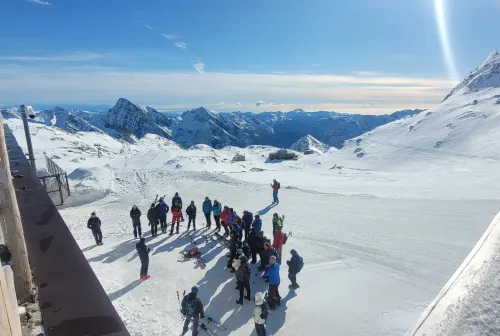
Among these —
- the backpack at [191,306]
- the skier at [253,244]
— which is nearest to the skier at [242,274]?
the backpack at [191,306]

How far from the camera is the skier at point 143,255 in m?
10.9

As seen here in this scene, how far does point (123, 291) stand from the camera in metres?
10.6

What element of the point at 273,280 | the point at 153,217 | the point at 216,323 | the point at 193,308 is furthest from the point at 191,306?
the point at 153,217

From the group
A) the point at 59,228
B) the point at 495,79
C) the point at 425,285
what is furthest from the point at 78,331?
the point at 495,79

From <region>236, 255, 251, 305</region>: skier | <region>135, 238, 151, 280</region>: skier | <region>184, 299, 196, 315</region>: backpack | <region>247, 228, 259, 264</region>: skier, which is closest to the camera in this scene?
<region>184, 299, 196, 315</region>: backpack

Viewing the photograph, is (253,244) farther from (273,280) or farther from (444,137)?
(444,137)

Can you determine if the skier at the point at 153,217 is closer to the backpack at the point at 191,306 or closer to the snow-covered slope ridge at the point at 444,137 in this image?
the backpack at the point at 191,306

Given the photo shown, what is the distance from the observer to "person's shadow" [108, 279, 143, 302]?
10.2 metres

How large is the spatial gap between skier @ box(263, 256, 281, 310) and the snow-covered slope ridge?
2233 inches

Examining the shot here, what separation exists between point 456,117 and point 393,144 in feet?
76.7

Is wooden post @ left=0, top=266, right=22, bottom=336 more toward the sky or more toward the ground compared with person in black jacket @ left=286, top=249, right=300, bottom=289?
more toward the sky

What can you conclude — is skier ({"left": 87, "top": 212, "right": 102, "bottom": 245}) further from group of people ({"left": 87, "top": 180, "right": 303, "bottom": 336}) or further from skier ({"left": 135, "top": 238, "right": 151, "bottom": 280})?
skier ({"left": 135, "top": 238, "right": 151, "bottom": 280})

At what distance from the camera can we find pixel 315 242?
14344mm

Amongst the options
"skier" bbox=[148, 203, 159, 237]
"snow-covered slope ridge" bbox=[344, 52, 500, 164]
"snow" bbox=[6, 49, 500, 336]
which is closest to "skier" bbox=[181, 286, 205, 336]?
"snow" bbox=[6, 49, 500, 336]
